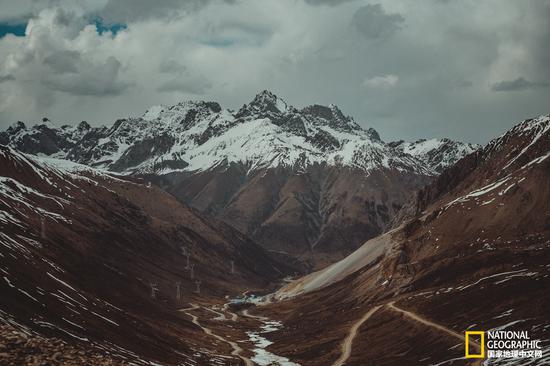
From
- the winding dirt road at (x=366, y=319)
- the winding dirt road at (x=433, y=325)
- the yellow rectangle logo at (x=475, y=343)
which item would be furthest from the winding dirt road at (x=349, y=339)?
the yellow rectangle logo at (x=475, y=343)

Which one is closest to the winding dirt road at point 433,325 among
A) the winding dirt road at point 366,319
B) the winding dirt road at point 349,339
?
the winding dirt road at point 366,319

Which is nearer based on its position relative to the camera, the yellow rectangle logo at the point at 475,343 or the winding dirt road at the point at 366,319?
the yellow rectangle logo at the point at 475,343

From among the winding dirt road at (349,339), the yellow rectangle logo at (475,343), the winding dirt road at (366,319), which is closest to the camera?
the yellow rectangle logo at (475,343)

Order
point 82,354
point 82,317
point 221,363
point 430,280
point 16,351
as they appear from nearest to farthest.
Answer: point 16,351
point 82,354
point 82,317
point 221,363
point 430,280

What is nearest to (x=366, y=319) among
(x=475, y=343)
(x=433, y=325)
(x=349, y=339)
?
(x=349, y=339)

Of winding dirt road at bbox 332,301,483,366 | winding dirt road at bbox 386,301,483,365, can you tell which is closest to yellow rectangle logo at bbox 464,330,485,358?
winding dirt road at bbox 386,301,483,365

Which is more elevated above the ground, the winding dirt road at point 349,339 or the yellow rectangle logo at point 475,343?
the winding dirt road at point 349,339

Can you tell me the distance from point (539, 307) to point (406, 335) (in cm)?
3266

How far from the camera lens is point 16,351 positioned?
217ft

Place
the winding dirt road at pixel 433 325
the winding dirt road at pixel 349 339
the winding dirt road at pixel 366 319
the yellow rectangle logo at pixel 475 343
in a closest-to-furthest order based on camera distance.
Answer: the yellow rectangle logo at pixel 475 343, the winding dirt road at pixel 433 325, the winding dirt road at pixel 366 319, the winding dirt road at pixel 349 339

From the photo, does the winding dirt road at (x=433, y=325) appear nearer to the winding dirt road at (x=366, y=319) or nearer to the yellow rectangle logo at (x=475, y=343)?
the winding dirt road at (x=366, y=319)

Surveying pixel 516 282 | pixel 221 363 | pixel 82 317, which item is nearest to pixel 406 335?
pixel 516 282

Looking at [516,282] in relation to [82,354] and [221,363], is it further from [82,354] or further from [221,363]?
[82,354]

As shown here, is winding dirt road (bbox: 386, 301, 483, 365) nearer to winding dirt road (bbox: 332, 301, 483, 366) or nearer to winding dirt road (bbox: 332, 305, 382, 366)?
winding dirt road (bbox: 332, 301, 483, 366)
